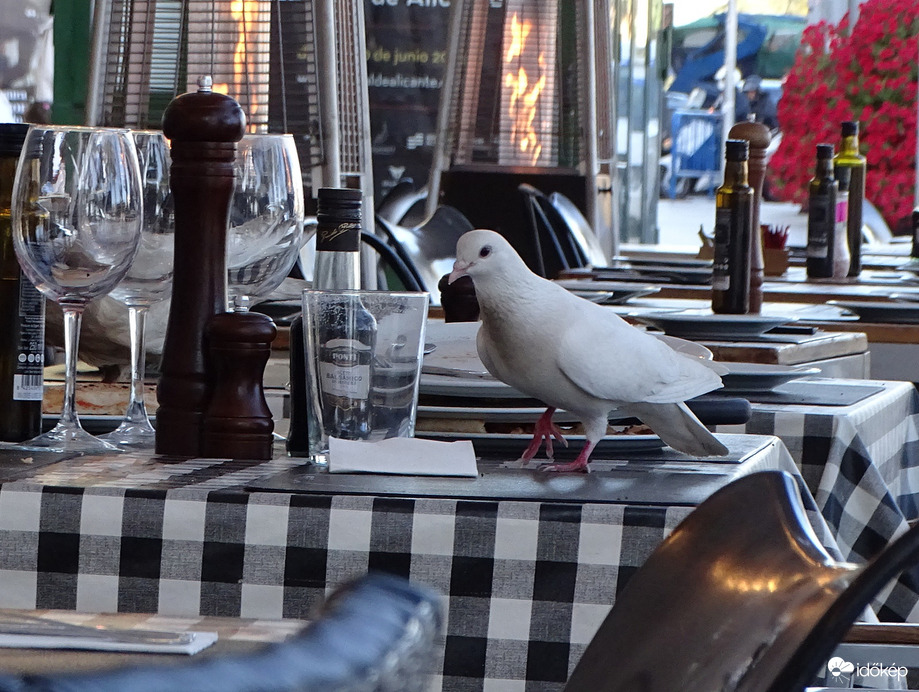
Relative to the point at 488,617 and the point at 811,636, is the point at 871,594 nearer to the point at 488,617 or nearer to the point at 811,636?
the point at 811,636

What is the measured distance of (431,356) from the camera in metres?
1.26

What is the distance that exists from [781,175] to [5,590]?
17.5ft

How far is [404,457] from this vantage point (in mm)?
991

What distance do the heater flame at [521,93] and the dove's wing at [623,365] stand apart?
403 cm

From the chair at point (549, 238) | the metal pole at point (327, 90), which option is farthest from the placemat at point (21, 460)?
the chair at point (549, 238)

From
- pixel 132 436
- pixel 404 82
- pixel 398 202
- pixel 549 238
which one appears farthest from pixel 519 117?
pixel 132 436

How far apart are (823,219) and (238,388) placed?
2734 mm

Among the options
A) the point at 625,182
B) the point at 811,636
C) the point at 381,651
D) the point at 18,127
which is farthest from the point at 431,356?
the point at 625,182

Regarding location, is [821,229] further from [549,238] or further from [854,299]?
[549,238]

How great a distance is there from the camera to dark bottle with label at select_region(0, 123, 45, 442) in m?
1.11

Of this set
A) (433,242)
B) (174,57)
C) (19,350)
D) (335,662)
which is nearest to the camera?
(335,662)

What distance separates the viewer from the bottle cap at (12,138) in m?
1.16

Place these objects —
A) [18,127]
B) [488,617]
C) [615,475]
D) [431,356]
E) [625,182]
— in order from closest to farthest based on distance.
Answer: [488,617], [615,475], [18,127], [431,356], [625,182]

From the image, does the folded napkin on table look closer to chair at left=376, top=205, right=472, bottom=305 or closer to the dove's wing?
the dove's wing
